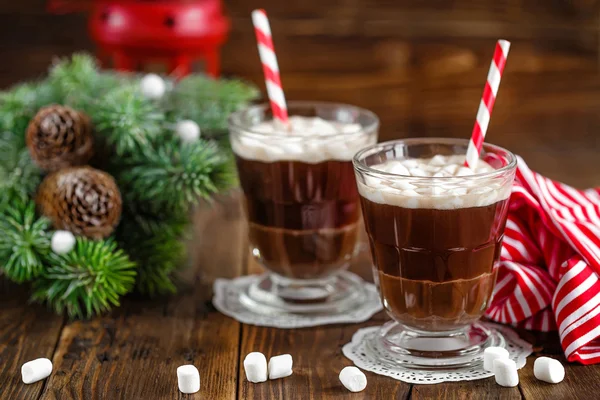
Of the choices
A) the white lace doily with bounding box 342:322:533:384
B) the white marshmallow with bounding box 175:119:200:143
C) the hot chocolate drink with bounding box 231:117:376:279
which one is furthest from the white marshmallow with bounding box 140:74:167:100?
the white lace doily with bounding box 342:322:533:384

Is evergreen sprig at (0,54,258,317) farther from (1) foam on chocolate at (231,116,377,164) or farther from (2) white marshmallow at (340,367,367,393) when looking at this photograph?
(2) white marshmallow at (340,367,367,393)

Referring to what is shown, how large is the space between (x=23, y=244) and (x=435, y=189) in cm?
73

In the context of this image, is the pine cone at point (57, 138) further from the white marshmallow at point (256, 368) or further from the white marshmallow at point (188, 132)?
the white marshmallow at point (256, 368)

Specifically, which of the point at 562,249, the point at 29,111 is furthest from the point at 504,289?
the point at 29,111

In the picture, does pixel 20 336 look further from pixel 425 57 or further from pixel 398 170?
pixel 425 57

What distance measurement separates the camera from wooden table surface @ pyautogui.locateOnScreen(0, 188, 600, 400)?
1257mm

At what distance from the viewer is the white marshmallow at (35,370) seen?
1.29 m

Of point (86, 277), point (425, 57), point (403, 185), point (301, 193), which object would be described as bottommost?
point (425, 57)

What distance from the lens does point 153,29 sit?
7.30ft

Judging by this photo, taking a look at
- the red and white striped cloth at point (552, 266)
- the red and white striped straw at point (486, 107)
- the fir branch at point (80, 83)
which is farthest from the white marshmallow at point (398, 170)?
the fir branch at point (80, 83)

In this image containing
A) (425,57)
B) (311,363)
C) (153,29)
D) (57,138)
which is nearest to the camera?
(311,363)

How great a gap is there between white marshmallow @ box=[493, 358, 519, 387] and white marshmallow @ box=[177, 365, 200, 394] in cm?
44

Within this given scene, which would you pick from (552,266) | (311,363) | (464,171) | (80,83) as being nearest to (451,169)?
(464,171)

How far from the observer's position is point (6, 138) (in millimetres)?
1717
